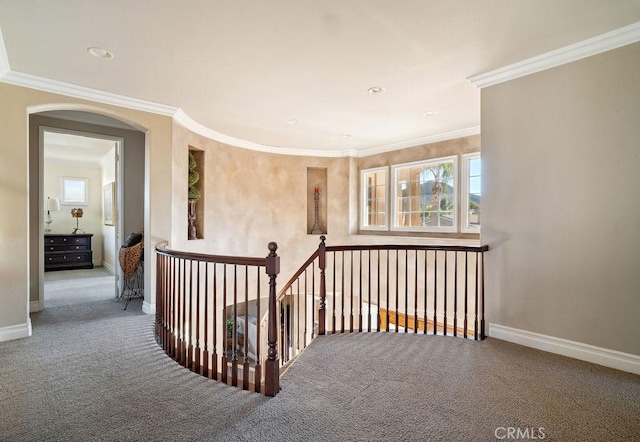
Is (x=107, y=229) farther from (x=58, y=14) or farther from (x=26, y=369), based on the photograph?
(x=58, y=14)

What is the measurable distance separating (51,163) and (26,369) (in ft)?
24.5

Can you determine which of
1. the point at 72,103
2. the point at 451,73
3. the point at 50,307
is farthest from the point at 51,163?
the point at 451,73

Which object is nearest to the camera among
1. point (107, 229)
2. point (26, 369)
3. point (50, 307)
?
point (26, 369)

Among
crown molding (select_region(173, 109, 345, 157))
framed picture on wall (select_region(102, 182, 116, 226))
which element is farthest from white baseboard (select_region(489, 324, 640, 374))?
framed picture on wall (select_region(102, 182, 116, 226))

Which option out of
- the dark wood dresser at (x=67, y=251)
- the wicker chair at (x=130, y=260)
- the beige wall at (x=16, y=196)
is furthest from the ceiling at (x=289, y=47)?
the dark wood dresser at (x=67, y=251)

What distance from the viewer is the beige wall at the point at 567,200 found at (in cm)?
252

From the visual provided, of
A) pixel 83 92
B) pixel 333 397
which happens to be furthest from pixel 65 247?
pixel 333 397

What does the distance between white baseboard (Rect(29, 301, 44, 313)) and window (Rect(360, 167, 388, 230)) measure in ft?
17.5

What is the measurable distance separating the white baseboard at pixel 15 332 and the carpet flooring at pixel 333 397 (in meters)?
0.12

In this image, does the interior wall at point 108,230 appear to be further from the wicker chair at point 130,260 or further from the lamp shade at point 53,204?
the wicker chair at point 130,260

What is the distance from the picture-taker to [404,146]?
6004mm

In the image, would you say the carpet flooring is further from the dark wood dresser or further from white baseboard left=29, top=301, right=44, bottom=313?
the dark wood dresser

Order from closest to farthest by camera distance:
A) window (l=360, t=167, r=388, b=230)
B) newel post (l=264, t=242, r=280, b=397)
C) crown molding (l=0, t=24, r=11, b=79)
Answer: newel post (l=264, t=242, r=280, b=397), crown molding (l=0, t=24, r=11, b=79), window (l=360, t=167, r=388, b=230)

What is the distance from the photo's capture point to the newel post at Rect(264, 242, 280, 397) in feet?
7.17
